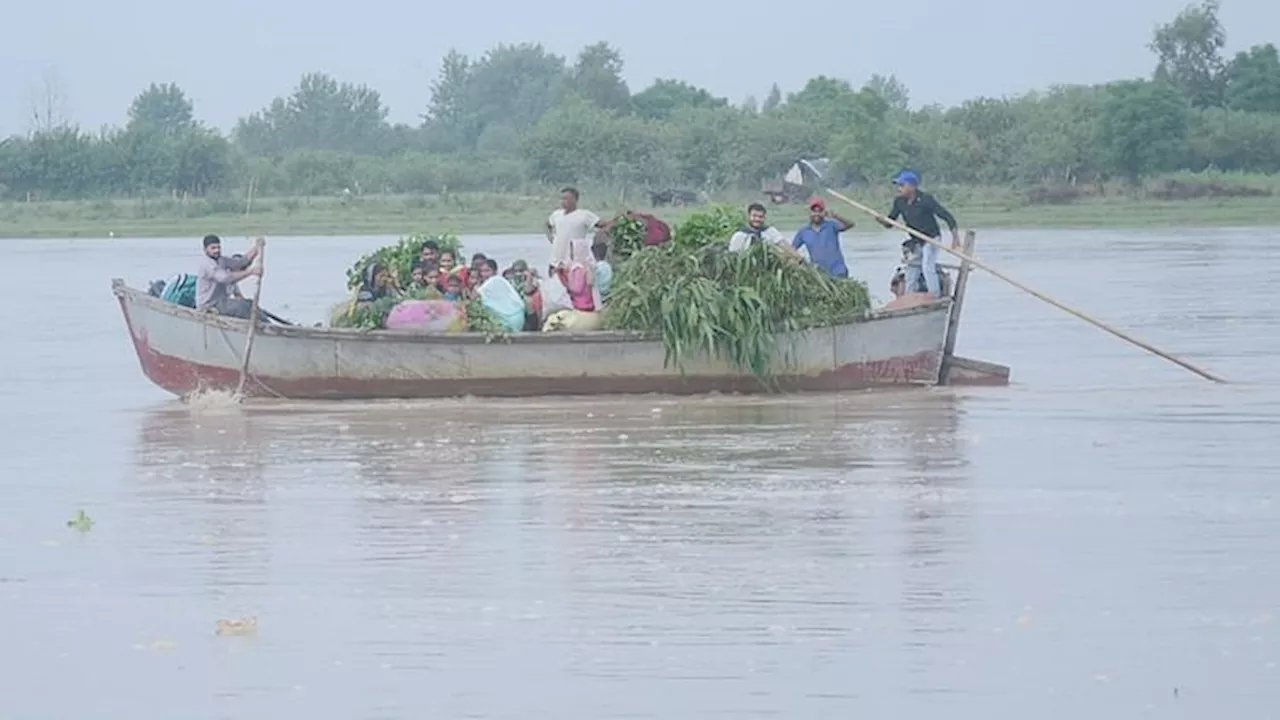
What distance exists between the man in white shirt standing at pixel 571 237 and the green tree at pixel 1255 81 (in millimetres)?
71738

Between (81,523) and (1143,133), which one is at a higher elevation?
(1143,133)

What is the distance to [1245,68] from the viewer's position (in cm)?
9156

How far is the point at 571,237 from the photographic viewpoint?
19016 mm

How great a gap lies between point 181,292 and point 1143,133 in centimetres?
5378

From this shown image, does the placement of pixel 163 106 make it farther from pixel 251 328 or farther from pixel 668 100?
pixel 251 328

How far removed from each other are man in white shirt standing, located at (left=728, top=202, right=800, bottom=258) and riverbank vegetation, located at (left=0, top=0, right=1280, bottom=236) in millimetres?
41507

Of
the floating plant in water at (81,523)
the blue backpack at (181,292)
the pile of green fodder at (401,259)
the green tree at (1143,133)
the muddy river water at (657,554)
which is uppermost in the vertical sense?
the green tree at (1143,133)

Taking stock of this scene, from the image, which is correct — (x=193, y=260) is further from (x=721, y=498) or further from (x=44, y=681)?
(x=44, y=681)

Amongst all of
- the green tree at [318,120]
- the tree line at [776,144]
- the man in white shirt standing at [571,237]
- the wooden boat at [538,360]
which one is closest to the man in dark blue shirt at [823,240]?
the wooden boat at [538,360]

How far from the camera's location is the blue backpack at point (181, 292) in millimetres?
19922

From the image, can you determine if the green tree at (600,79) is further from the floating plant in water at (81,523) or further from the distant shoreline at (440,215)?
the floating plant in water at (81,523)

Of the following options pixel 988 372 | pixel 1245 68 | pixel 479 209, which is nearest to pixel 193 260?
pixel 479 209

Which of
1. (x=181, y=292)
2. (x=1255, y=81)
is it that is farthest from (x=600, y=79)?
(x=181, y=292)

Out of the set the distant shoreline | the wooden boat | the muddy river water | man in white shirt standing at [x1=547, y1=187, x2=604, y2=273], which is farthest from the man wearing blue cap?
the distant shoreline
